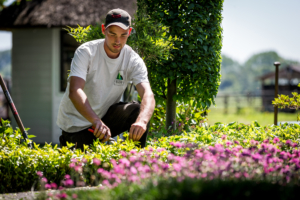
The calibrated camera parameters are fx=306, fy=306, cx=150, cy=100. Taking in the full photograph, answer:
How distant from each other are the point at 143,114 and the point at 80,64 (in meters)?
0.81

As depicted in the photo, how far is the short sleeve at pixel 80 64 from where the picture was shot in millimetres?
2932

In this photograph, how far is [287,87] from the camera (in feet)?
79.0

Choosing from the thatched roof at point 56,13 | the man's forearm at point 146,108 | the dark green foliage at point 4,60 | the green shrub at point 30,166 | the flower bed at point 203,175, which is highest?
the dark green foliage at point 4,60

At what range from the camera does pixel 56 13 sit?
702 centimetres

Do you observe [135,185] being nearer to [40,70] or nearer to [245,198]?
[245,198]

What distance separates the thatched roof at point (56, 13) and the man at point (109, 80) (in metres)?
3.67

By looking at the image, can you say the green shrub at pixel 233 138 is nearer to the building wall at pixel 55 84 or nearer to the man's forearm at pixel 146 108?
the man's forearm at pixel 146 108

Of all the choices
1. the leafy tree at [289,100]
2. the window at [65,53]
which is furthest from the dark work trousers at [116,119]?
the window at [65,53]

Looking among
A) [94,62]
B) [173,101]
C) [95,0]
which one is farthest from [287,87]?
[94,62]

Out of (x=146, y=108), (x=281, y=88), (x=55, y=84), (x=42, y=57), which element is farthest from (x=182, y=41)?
(x=281, y=88)

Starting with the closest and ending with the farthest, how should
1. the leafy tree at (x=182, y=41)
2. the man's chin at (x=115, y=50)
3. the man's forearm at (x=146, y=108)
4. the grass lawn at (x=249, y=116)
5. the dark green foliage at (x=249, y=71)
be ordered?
the man's forearm at (x=146, y=108)
the man's chin at (x=115, y=50)
the leafy tree at (x=182, y=41)
the grass lawn at (x=249, y=116)
the dark green foliage at (x=249, y=71)

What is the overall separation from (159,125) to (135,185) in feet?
11.5

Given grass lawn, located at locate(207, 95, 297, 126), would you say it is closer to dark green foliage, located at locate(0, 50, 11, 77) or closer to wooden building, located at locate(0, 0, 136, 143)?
wooden building, located at locate(0, 0, 136, 143)

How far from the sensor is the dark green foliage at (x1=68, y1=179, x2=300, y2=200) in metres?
1.43
